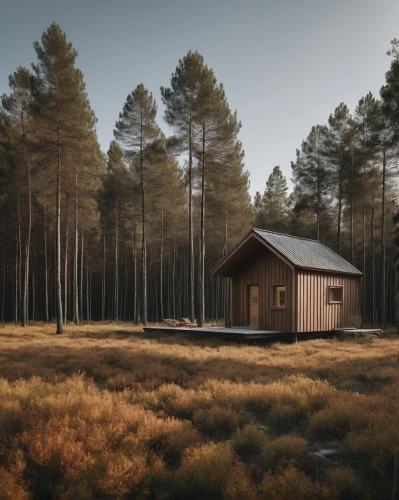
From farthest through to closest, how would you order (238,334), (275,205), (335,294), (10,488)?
(275,205) → (335,294) → (238,334) → (10,488)

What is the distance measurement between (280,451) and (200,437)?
4.60 feet

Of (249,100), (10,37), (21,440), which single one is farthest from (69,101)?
(21,440)

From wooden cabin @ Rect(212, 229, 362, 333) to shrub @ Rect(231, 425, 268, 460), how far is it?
13.1 m

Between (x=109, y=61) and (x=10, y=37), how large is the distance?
13.5ft

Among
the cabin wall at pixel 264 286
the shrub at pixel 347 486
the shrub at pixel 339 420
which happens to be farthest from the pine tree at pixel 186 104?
the shrub at pixel 347 486

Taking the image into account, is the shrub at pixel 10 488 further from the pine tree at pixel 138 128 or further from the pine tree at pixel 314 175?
the pine tree at pixel 314 175

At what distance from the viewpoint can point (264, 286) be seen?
20.4 metres

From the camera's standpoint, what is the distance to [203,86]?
24328 mm

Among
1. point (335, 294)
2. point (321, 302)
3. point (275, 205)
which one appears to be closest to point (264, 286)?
point (321, 302)

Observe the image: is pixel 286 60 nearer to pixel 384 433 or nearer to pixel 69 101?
pixel 69 101

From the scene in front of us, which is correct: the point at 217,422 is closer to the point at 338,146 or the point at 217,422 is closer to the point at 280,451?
the point at 280,451

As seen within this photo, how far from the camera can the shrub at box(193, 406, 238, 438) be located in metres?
6.71

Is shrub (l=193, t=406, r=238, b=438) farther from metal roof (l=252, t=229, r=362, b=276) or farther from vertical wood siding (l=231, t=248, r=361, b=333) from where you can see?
vertical wood siding (l=231, t=248, r=361, b=333)

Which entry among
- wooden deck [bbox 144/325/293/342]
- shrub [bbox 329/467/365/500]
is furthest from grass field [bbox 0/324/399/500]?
wooden deck [bbox 144/325/293/342]
